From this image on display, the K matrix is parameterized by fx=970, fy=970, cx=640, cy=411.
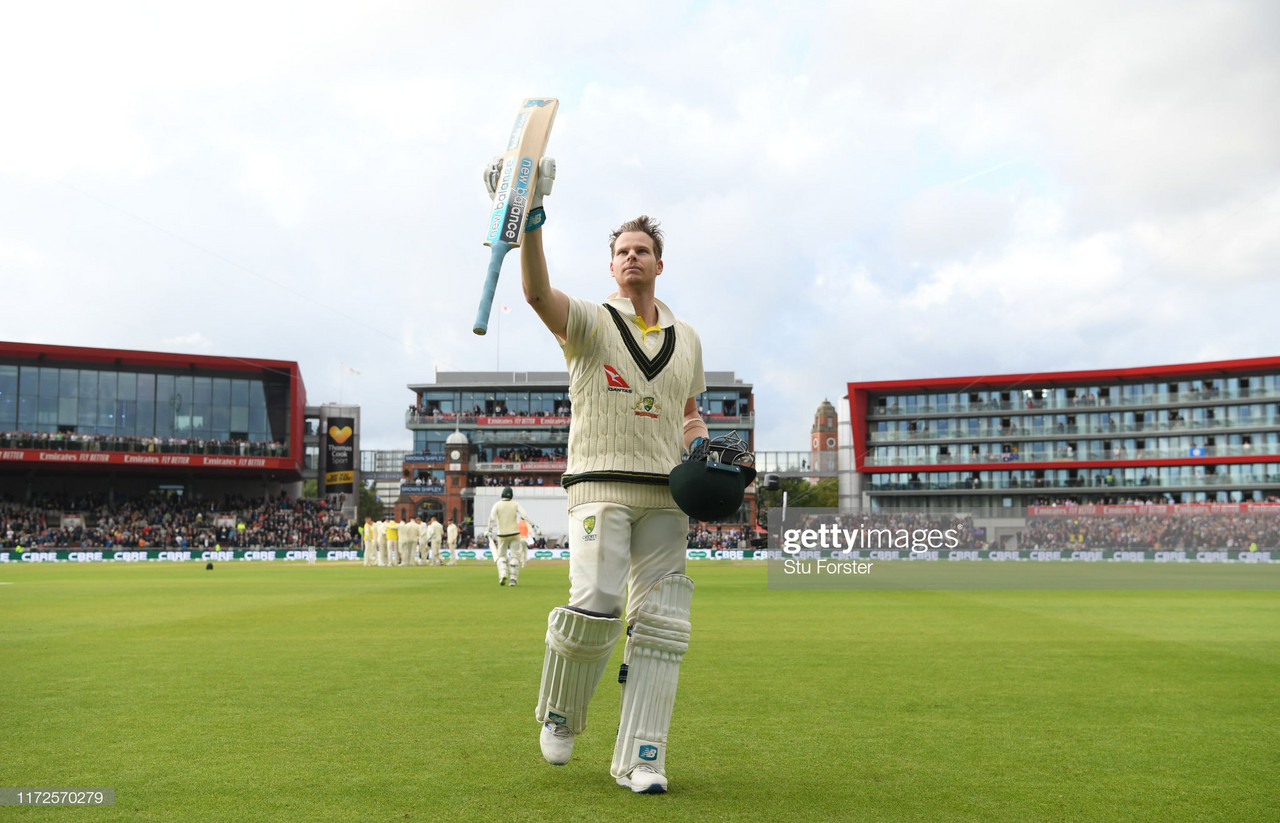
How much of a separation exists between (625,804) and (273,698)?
11.1 feet

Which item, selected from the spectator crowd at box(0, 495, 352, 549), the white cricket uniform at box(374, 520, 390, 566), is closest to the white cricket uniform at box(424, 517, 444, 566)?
the white cricket uniform at box(374, 520, 390, 566)

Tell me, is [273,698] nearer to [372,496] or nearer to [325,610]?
[325,610]

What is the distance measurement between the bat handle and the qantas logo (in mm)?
755

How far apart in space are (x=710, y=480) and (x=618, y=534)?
0.52 m

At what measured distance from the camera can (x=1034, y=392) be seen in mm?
80938

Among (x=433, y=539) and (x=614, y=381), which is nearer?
(x=614, y=381)

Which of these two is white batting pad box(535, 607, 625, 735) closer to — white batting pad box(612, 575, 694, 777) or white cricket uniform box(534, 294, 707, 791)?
white cricket uniform box(534, 294, 707, 791)

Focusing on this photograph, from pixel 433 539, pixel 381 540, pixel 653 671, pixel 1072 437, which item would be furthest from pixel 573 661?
pixel 1072 437

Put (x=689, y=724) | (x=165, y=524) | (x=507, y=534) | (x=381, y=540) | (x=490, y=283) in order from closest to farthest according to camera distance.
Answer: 1. (x=490, y=283)
2. (x=689, y=724)
3. (x=507, y=534)
4. (x=381, y=540)
5. (x=165, y=524)

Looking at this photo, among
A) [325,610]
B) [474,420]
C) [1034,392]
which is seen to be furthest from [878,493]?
[325,610]

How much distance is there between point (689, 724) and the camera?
18.6 feet

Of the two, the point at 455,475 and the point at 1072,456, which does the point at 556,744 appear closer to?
the point at 455,475

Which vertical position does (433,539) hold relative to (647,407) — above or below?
below

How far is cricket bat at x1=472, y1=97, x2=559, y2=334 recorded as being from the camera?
4059mm
